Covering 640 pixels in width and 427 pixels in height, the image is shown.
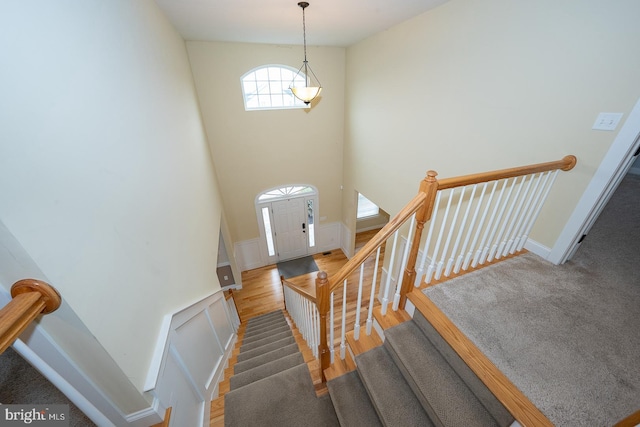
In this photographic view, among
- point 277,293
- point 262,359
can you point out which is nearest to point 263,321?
point 277,293

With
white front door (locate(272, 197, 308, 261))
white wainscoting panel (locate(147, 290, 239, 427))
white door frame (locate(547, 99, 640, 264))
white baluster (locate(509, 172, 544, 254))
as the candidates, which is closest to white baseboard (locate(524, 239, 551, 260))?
white door frame (locate(547, 99, 640, 264))

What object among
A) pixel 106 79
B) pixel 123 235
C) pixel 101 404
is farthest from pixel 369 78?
pixel 101 404

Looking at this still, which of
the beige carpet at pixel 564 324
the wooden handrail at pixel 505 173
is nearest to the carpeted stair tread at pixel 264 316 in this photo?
the beige carpet at pixel 564 324

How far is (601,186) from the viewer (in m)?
1.83

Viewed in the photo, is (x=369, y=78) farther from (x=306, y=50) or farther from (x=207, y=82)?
(x=207, y=82)

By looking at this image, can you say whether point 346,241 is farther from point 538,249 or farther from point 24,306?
point 24,306

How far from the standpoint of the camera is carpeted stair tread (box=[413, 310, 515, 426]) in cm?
132

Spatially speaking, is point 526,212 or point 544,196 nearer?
point 544,196

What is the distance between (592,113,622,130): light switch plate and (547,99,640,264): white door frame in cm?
5

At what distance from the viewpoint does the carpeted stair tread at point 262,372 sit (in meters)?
2.39

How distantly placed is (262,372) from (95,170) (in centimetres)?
231

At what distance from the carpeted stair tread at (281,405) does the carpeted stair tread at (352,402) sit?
0.18 metres

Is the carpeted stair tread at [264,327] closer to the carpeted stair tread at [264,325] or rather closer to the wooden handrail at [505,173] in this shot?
the carpeted stair tread at [264,325]

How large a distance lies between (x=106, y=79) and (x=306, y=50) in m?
4.26
